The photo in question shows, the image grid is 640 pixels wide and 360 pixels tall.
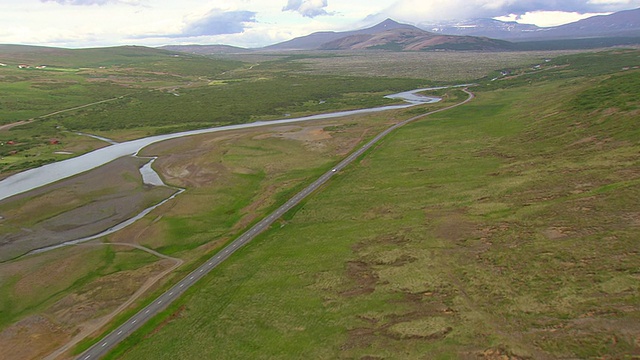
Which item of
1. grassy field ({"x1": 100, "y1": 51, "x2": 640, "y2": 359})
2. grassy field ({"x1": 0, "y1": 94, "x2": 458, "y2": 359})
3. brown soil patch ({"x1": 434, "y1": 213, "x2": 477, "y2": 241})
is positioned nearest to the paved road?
A: grassy field ({"x1": 100, "y1": 51, "x2": 640, "y2": 359})

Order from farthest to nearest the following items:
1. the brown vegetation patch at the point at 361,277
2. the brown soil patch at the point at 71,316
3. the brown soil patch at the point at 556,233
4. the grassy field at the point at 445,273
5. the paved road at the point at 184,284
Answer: the brown soil patch at the point at 556,233 < the brown vegetation patch at the point at 361,277 < the brown soil patch at the point at 71,316 < the paved road at the point at 184,284 < the grassy field at the point at 445,273

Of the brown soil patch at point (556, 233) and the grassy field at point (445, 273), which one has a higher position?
the brown soil patch at point (556, 233)

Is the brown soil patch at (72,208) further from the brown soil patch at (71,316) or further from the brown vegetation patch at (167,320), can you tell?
the brown vegetation patch at (167,320)

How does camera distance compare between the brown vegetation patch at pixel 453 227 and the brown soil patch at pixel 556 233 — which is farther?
the brown vegetation patch at pixel 453 227

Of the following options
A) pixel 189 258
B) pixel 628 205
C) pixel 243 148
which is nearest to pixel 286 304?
pixel 189 258

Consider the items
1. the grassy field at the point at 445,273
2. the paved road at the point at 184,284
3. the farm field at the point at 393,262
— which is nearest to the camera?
the grassy field at the point at 445,273

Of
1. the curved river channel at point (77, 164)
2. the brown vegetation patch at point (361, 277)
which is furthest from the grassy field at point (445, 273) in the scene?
the curved river channel at point (77, 164)

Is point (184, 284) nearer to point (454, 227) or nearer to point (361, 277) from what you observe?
point (361, 277)
